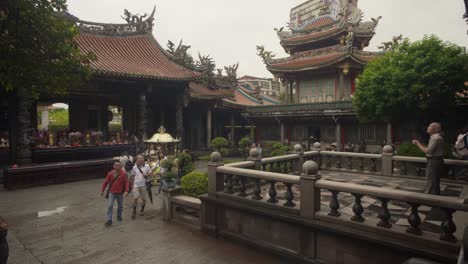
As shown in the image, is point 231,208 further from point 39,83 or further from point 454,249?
point 39,83

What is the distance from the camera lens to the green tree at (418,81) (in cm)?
1360

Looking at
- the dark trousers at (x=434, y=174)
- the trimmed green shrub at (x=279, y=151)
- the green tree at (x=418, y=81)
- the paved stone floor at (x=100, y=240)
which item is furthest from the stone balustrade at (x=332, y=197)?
the trimmed green shrub at (x=279, y=151)

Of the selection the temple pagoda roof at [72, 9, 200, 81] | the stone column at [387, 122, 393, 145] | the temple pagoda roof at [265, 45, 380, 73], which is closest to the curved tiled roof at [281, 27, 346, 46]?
the temple pagoda roof at [265, 45, 380, 73]

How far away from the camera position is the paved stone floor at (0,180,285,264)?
5.20m

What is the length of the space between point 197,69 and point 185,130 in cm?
557

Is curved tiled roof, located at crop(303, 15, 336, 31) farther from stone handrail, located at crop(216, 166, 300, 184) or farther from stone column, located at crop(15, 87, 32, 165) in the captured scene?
stone handrail, located at crop(216, 166, 300, 184)

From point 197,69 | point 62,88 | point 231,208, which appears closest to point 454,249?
point 231,208

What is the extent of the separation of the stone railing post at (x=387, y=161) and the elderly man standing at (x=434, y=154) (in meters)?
3.14

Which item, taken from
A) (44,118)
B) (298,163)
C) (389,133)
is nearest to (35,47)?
(298,163)

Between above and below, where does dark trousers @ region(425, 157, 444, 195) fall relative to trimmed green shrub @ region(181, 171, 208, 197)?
above

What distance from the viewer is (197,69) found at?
19969 mm

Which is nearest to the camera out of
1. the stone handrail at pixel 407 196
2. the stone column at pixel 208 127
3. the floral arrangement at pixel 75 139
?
the stone handrail at pixel 407 196

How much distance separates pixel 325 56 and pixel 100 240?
78.5ft

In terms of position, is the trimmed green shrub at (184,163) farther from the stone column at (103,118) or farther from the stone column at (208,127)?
the stone column at (208,127)
